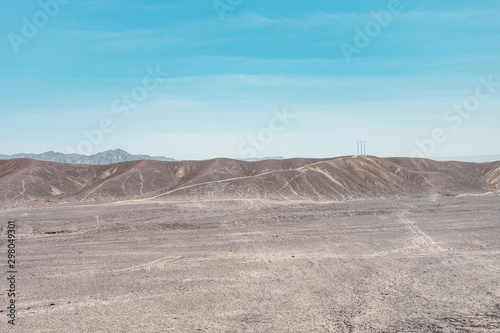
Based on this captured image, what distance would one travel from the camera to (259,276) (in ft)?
Result: 57.8

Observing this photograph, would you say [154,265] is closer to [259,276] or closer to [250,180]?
[259,276]

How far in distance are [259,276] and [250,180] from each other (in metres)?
45.1

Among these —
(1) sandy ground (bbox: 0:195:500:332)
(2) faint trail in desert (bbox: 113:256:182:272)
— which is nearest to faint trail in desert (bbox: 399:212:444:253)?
(1) sandy ground (bbox: 0:195:500:332)

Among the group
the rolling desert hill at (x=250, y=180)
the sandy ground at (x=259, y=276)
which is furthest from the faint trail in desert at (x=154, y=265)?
the rolling desert hill at (x=250, y=180)

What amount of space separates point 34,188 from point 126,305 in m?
61.6

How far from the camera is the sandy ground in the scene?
12.8 m

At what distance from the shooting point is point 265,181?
6181cm

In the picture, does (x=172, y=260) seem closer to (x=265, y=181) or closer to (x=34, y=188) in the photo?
(x=265, y=181)

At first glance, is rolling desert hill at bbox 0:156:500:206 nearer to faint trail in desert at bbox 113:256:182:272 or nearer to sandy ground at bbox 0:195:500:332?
sandy ground at bbox 0:195:500:332

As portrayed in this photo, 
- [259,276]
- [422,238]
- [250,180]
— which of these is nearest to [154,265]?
[259,276]

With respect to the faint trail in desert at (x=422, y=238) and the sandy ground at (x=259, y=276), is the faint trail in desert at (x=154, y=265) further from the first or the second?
the faint trail in desert at (x=422, y=238)

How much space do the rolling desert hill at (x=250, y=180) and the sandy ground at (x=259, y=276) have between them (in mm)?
25389

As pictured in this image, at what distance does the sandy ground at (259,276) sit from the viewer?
1280 centimetres

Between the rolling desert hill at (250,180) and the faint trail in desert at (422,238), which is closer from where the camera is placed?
the faint trail in desert at (422,238)
